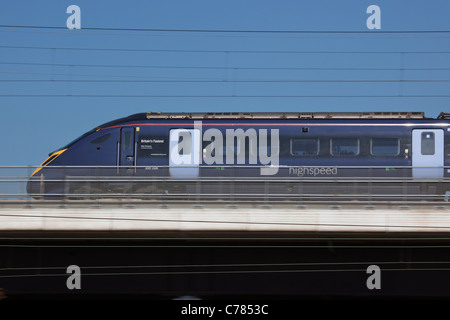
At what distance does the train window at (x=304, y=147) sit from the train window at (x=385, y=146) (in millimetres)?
1953

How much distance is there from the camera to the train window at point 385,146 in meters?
19.9

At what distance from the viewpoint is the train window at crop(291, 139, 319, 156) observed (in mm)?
20031

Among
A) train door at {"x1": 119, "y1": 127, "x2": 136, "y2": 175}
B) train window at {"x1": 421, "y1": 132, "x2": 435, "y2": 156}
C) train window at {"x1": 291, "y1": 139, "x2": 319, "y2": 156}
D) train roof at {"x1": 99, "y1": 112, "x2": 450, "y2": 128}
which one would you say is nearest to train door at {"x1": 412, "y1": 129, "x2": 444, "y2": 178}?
train window at {"x1": 421, "y1": 132, "x2": 435, "y2": 156}

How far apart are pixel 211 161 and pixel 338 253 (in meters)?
7.30

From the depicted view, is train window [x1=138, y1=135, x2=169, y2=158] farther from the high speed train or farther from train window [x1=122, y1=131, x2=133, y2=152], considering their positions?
train window [x1=122, y1=131, x2=133, y2=152]

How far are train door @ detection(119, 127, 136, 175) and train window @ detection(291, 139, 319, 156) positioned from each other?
5.70 m

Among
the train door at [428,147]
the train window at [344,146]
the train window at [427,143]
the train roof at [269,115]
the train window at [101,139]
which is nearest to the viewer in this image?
the train door at [428,147]

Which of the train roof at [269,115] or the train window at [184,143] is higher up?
the train roof at [269,115]

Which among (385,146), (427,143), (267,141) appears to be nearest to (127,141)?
(267,141)

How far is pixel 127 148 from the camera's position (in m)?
20.3

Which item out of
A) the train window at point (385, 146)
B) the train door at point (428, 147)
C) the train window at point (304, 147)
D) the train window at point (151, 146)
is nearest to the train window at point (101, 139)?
the train window at point (151, 146)

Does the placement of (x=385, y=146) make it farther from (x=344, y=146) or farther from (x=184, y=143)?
(x=184, y=143)

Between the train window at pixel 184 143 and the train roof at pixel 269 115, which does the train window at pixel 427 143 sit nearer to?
the train roof at pixel 269 115

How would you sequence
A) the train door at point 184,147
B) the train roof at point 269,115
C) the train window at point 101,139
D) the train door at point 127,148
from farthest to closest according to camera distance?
the train window at point 101,139
the train door at point 127,148
the train roof at point 269,115
the train door at point 184,147
